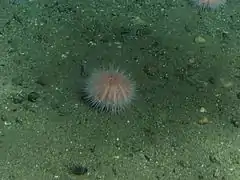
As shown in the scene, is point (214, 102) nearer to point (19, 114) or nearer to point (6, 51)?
point (19, 114)

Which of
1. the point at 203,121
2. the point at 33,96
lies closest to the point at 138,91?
the point at 203,121

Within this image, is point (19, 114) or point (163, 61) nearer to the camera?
point (19, 114)

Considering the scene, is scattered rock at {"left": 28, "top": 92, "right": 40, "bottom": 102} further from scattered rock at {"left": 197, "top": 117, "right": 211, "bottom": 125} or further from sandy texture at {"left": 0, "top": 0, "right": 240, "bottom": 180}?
scattered rock at {"left": 197, "top": 117, "right": 211, "bottom": 125}

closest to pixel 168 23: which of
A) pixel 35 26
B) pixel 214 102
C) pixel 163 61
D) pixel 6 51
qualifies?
pixel 163 61

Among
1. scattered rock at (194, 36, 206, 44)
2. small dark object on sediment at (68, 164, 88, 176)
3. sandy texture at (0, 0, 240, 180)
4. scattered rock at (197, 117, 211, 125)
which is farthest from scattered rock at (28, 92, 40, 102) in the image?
scattered rock at (194, 36, 206, 44)

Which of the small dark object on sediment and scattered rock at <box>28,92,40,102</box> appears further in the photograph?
scattered rock at <box>28,92,40,102</box>

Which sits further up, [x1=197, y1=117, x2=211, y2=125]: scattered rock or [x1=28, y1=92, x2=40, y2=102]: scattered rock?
[x1=28, y1=92, x2=40, y2=102]: scattered rock

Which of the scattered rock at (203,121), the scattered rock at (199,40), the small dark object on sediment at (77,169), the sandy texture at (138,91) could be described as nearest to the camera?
the small dark object on sediment at (77,169)

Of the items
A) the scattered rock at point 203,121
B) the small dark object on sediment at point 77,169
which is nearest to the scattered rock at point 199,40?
the scattered rock at point 203,121

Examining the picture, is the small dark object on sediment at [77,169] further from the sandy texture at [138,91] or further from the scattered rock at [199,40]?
the scattered rock at [199,40]

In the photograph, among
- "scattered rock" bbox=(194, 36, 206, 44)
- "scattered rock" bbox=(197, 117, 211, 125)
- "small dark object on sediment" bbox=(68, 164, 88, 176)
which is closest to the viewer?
"small dark object on sediment" bbox=(68, 164, 88, 176)

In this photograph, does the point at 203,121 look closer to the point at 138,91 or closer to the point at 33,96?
the point at 138,91
